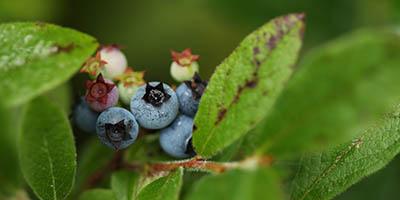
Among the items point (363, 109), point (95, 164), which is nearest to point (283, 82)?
point (363, 109)

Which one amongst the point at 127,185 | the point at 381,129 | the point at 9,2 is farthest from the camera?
the point at 9,2

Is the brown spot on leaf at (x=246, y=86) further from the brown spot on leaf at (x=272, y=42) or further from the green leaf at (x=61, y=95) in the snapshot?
the green leaf at (x=61, y=95)

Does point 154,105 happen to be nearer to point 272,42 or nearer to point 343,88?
point 272,42

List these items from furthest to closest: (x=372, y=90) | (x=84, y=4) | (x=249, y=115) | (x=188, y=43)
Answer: (x=188, y=43) → (x=84, y=4) → (x=249, y=115) → (x=372, y=90)

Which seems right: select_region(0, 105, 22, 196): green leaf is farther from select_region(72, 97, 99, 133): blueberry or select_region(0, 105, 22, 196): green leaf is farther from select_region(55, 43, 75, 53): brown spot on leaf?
select_region(72, 97, 99, 133): blueberry

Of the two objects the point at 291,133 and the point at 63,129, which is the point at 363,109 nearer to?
the point at 291,133

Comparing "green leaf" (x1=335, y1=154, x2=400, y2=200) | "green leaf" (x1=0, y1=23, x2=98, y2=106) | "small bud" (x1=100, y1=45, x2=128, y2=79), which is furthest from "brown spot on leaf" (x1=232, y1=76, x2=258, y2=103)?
"green leaf" (x1=335, y1=154, x2=400, y2=200)

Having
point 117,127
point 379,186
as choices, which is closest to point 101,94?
point 117,127
